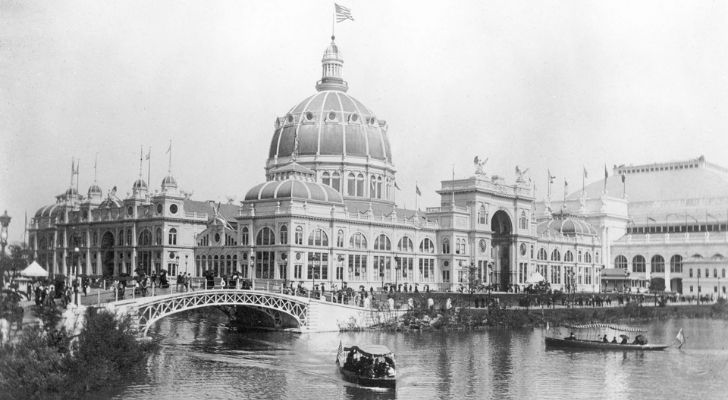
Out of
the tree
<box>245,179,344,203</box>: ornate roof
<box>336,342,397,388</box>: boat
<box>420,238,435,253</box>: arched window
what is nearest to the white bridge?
the tree

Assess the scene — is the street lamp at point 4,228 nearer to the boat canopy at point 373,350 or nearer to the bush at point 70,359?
the bush at point 70,359

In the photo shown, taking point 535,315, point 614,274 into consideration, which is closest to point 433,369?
point 535,315

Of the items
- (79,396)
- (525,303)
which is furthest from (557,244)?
(79,396)

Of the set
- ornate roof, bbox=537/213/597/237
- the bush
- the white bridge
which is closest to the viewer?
the bush

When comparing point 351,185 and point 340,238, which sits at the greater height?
point 351,185

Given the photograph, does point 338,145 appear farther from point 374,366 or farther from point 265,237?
point 374,366

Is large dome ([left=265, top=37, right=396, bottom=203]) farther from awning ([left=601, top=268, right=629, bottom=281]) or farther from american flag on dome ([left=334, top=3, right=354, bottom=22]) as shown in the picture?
american flag on dome ([left=334, top=3, right=354, bottom=22])

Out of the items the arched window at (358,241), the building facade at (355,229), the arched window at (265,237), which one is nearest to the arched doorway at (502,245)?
the building facade at (355,229)
